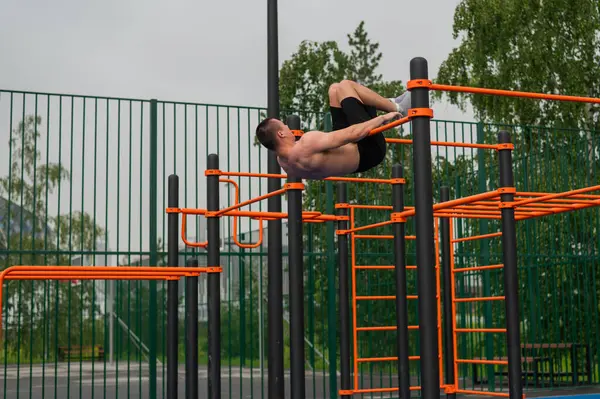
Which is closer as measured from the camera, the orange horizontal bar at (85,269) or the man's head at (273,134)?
the orange horizontal bar at (85,269)

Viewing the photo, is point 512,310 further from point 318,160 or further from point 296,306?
point 318,160

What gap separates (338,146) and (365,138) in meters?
0.40

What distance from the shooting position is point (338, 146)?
561cm

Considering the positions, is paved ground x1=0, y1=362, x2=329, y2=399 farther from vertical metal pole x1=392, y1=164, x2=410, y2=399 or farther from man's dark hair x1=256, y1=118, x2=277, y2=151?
man's dark hair x1=256, y1=118, x2=277, y2=151

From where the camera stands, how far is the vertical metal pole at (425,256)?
4.77 m

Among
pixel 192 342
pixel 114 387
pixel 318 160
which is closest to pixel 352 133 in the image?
pixel 318 160

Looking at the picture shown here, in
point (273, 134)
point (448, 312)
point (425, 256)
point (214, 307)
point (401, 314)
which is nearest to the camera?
point (425, 256)

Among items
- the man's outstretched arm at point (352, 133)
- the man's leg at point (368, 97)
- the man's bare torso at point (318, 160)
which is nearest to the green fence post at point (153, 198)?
the man's bare torso at point (318, 160)

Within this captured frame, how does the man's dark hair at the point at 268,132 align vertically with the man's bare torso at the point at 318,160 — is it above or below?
above

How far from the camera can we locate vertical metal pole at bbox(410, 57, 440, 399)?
188 inches

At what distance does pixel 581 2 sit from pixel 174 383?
17.8 m

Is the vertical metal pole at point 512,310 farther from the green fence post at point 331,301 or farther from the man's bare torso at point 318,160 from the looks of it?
the green fence post at point 331,301

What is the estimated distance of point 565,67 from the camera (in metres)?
22.6

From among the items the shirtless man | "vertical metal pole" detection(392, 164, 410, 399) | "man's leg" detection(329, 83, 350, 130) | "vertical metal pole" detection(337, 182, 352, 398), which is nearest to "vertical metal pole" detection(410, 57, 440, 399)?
the shirtless man
